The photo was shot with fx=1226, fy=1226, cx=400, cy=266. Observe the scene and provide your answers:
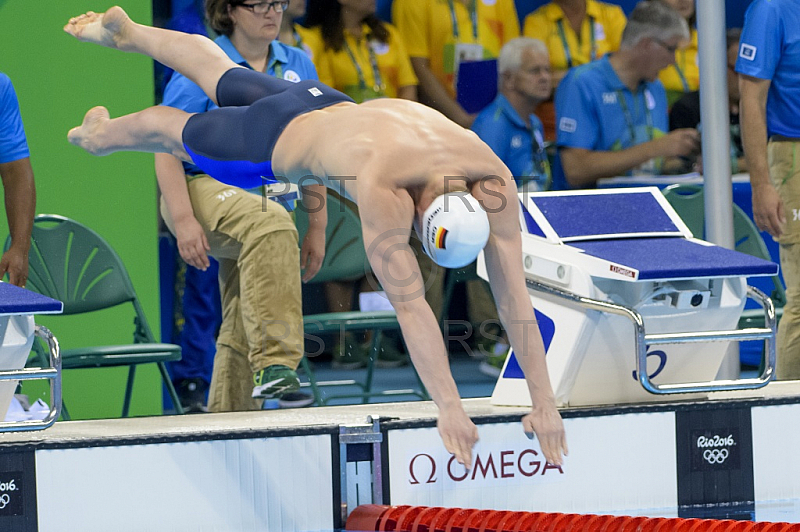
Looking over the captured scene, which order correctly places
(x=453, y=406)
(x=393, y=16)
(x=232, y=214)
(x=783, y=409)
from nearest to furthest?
(x=453, y=406) < (x=783, y=409) < (x=232, y=214) < (x=393, y=16)

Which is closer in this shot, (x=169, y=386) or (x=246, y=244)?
(x=246, y=244)

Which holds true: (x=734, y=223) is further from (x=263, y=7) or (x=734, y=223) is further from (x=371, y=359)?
(x=263, y=7)

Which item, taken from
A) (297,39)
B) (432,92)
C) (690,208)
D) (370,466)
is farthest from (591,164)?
(370,466)

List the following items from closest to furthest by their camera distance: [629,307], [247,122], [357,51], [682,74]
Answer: [247,122] → [629,307] → [357,51] → [682,74]

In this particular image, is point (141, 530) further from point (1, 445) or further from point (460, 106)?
point (460, 106)

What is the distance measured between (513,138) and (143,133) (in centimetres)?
187

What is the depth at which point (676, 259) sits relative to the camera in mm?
4332

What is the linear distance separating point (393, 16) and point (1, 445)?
2681mm

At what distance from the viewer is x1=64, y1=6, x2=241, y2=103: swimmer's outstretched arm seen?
420 centimetres

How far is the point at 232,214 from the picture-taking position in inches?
185

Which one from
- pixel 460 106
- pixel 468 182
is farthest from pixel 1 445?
pixel 460 106

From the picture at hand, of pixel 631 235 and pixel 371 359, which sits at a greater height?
pixel 631 235

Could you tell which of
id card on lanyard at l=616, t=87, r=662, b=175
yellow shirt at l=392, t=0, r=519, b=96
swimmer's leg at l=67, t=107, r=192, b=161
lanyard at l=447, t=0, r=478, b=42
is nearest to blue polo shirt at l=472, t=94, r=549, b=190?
yellow shirt at l=392, t=0, r=519, b=96

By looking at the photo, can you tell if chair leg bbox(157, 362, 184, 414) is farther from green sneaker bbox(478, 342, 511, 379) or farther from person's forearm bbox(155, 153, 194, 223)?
green sneaker bbox(478, 342, 511, 379)
